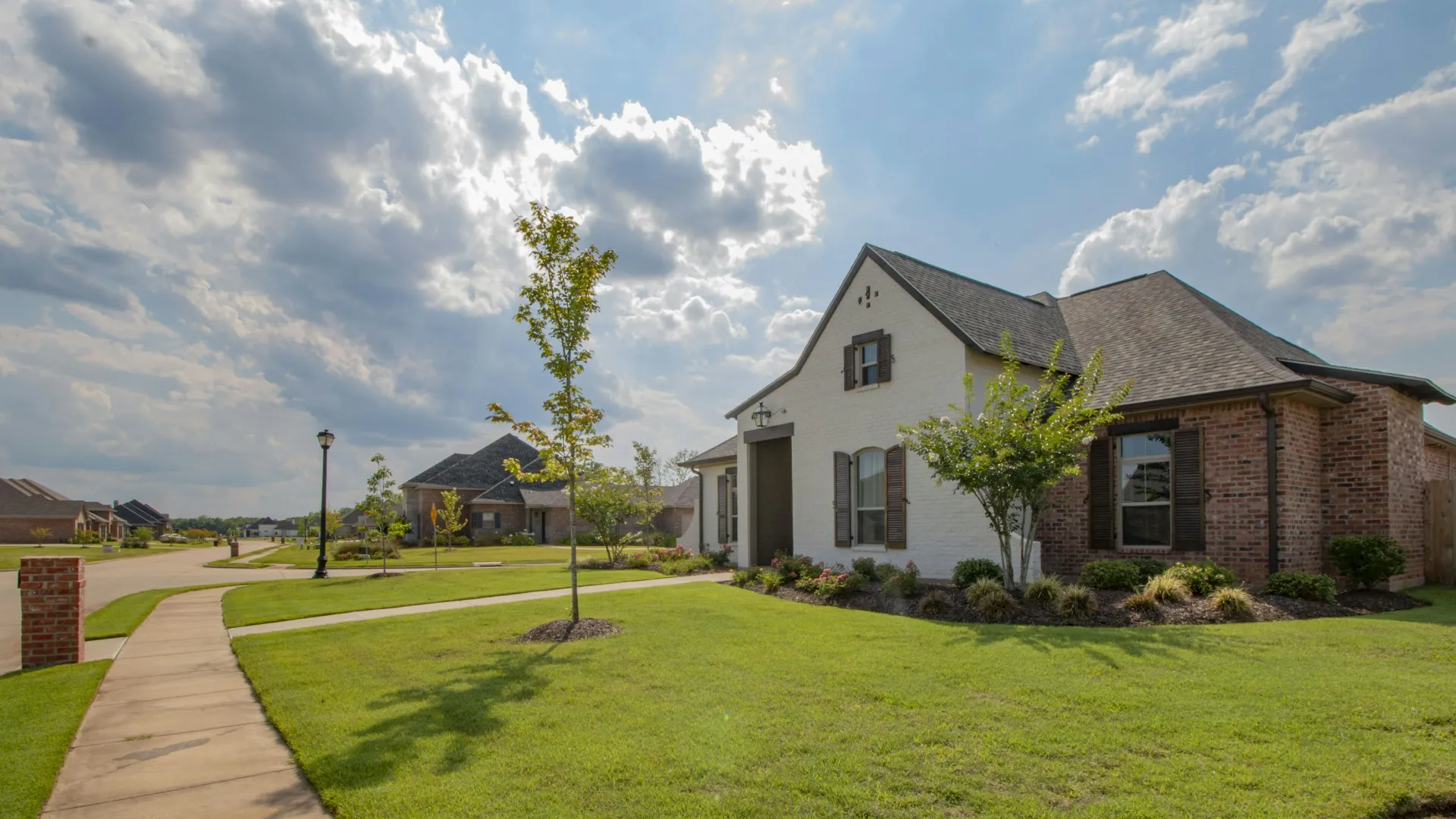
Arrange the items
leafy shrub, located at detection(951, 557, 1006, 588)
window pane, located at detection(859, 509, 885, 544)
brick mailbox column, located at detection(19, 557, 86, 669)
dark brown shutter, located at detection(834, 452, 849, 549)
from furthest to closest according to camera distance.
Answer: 1. dark brown shutter, located at detection(834, 452, 849, 549)
2. window pane, located at detection(859, 509, 885, 544)
3. leafy shrub, located at detection(951, 557, 1006, 588)
4. brick mailbox column, located at detection(19, 557, 86, 669)

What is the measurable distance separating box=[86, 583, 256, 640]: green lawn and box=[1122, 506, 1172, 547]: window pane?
1589 centimetres

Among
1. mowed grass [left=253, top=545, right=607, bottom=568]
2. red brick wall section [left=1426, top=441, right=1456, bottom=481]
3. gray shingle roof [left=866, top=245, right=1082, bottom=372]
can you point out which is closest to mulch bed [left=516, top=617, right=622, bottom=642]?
gray shingle roof [left=866, top=245, right=1082, bottom=372]

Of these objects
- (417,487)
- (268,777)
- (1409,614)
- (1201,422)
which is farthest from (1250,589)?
(417,487)

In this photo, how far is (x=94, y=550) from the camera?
42.8 metres

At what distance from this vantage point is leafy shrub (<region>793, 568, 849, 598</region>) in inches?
496

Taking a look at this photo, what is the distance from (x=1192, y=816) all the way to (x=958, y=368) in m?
10.8

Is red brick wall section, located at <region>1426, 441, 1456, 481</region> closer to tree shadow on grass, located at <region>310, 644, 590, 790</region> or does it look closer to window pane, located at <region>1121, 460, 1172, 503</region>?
window pane, located at <region>1121, 460, 1172, 503</region>

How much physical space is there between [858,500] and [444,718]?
1143cm

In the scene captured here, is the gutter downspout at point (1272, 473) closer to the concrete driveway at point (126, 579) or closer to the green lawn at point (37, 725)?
the green lawn at point (37, 725)

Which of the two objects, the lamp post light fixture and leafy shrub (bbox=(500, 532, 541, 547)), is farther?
leafy shrub (bbox=(500, 532, 541, 547))

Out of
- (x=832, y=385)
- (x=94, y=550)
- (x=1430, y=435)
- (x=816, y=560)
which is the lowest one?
(x=94, y=550)

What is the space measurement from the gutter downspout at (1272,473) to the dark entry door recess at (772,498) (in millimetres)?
10215

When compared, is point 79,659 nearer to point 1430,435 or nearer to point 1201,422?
point 1201,422

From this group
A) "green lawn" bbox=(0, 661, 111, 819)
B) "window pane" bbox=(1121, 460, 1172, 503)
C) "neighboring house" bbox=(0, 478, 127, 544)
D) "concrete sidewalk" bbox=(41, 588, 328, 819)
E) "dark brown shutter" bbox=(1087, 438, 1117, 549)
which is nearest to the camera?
"concrete sidewalk" bbox=(41, 588, 328, 819)
